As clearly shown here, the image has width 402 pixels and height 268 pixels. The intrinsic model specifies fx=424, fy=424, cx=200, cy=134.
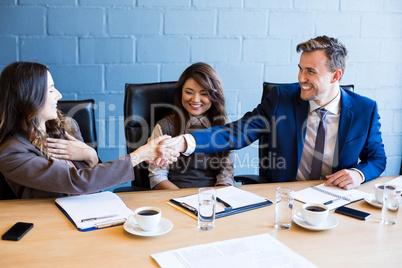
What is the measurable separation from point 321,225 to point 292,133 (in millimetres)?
829

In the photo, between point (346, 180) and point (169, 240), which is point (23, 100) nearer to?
point (169, 240)

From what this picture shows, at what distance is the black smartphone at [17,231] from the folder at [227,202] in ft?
1.61

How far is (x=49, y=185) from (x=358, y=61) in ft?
7.83

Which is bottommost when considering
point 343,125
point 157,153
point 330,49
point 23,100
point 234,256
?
point 234,256

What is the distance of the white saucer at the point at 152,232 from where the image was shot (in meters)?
1.25

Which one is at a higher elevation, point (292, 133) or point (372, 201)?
point (292, 133)

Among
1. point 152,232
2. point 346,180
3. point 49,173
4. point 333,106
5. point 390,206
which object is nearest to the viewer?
point 152,232

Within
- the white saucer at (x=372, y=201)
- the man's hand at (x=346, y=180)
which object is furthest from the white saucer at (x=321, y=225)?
the man's hand at (x=346, y=180)

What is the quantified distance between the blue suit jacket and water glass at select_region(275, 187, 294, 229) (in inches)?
26.8

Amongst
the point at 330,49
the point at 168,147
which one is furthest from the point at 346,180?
the point at 168,147

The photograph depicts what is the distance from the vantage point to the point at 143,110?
6.93 ft

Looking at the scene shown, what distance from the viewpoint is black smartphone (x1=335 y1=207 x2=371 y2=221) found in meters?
1.44

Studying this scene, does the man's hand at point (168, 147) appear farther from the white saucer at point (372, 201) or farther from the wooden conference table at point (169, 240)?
the white saucer at point (372, 201)

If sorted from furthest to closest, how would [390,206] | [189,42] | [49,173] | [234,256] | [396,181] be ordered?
[189,42] < [396,181] < [49,173] < [390,206] < [234,256]
